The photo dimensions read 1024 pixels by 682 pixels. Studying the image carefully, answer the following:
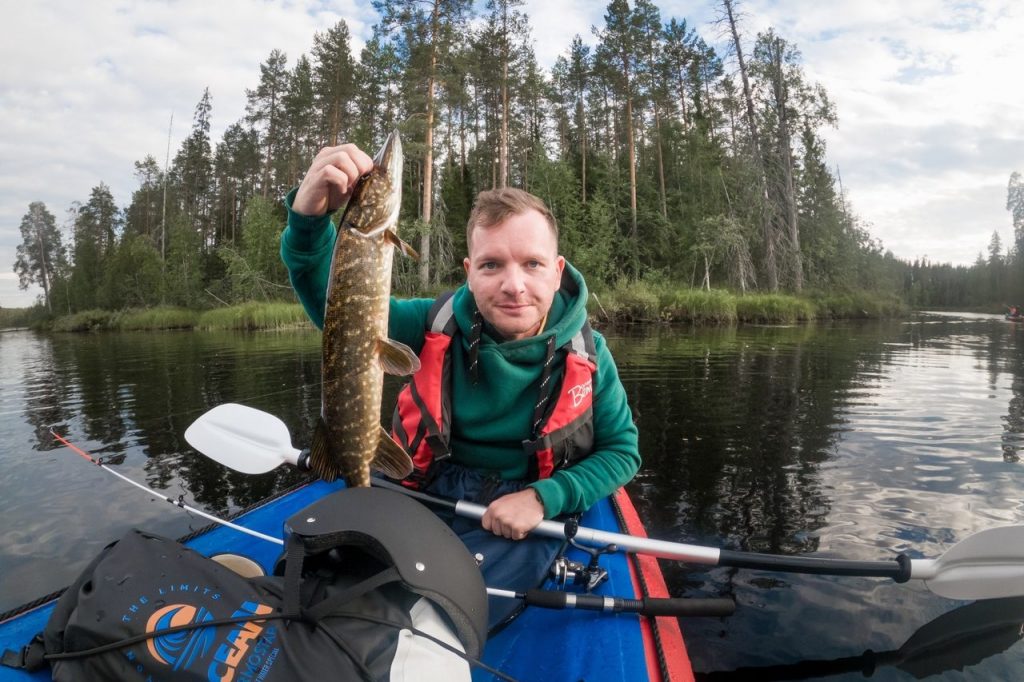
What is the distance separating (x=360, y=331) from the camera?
2234mm

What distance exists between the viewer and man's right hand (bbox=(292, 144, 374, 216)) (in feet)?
7.02

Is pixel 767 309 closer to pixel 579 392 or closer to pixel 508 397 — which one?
pixel 579 392

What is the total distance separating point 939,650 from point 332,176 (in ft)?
12.0

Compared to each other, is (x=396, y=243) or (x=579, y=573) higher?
(x=396, y=243)

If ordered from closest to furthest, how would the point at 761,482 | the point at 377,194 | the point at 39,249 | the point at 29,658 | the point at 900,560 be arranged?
the point at 29,658 < the point at 377,194 < the point at 900,560 < the point at 761,482 < the point at 39,249

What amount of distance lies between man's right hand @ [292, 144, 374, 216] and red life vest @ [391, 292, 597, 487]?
0.80 metres

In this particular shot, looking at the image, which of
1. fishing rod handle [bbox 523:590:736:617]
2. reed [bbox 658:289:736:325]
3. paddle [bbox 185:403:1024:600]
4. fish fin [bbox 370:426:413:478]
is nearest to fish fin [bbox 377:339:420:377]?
fish fin [bbox 370:426:413:478]

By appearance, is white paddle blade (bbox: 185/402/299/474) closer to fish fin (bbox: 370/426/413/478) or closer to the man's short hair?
fish fin (bbox: 370/426/413/478)

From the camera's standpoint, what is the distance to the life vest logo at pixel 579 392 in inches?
105

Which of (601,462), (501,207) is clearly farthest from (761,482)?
(501,207)

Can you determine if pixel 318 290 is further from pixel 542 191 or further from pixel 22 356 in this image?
pixel 542 191

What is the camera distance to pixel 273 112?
123 ft

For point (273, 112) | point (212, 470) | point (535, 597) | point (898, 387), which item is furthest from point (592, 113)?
point (535, 597)

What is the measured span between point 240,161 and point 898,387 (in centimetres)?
4263
